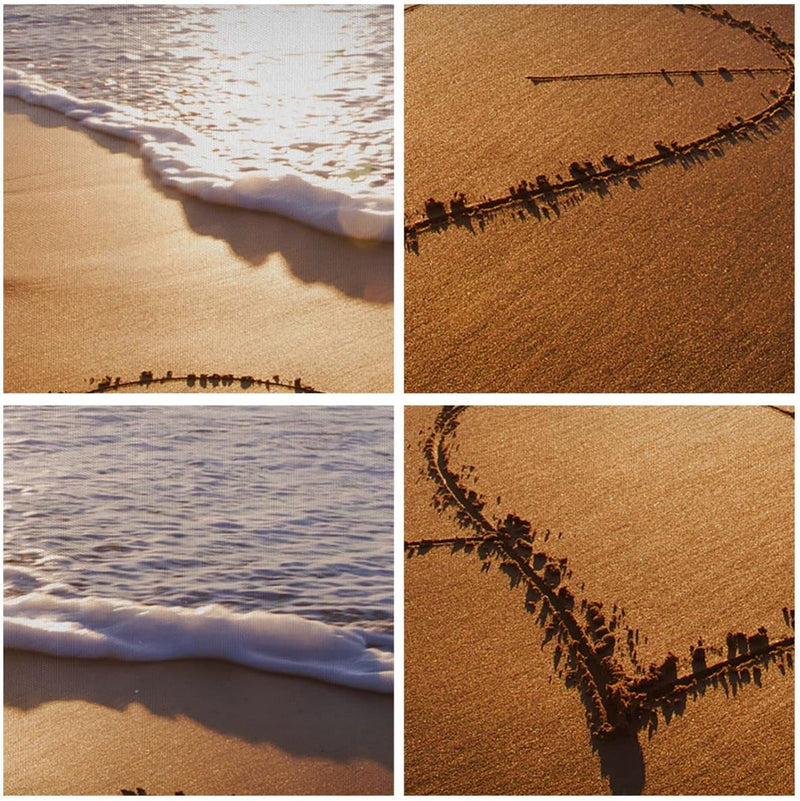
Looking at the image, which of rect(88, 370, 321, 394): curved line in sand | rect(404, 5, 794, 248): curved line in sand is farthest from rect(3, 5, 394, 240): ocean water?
rect(88, 370, 321, 394): curved line in sand

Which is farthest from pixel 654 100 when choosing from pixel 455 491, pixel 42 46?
pixel 42 46

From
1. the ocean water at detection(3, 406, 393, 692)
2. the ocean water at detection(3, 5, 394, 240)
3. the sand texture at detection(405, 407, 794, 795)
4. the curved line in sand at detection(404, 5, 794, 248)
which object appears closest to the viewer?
the sand texture at detection(405, 407, 794, 795)

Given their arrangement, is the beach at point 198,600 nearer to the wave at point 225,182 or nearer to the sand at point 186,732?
the sand at point 186,732

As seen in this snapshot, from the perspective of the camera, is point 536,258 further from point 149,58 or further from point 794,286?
point 149,58

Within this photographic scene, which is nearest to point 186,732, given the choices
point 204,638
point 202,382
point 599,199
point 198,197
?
point 204,638

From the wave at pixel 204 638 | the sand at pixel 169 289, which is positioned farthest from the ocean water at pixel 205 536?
the sand at pixel 169 289

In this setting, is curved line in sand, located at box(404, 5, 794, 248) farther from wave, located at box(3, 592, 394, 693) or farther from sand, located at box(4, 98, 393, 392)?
wave, located at box(3, 592, 394, 693)

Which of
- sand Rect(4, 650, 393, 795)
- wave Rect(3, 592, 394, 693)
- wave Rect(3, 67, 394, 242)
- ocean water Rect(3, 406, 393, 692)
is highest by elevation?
wave Rect(3, 67, 394, 242)

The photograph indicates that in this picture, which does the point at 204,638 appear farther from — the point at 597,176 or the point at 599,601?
the point at 597,176
